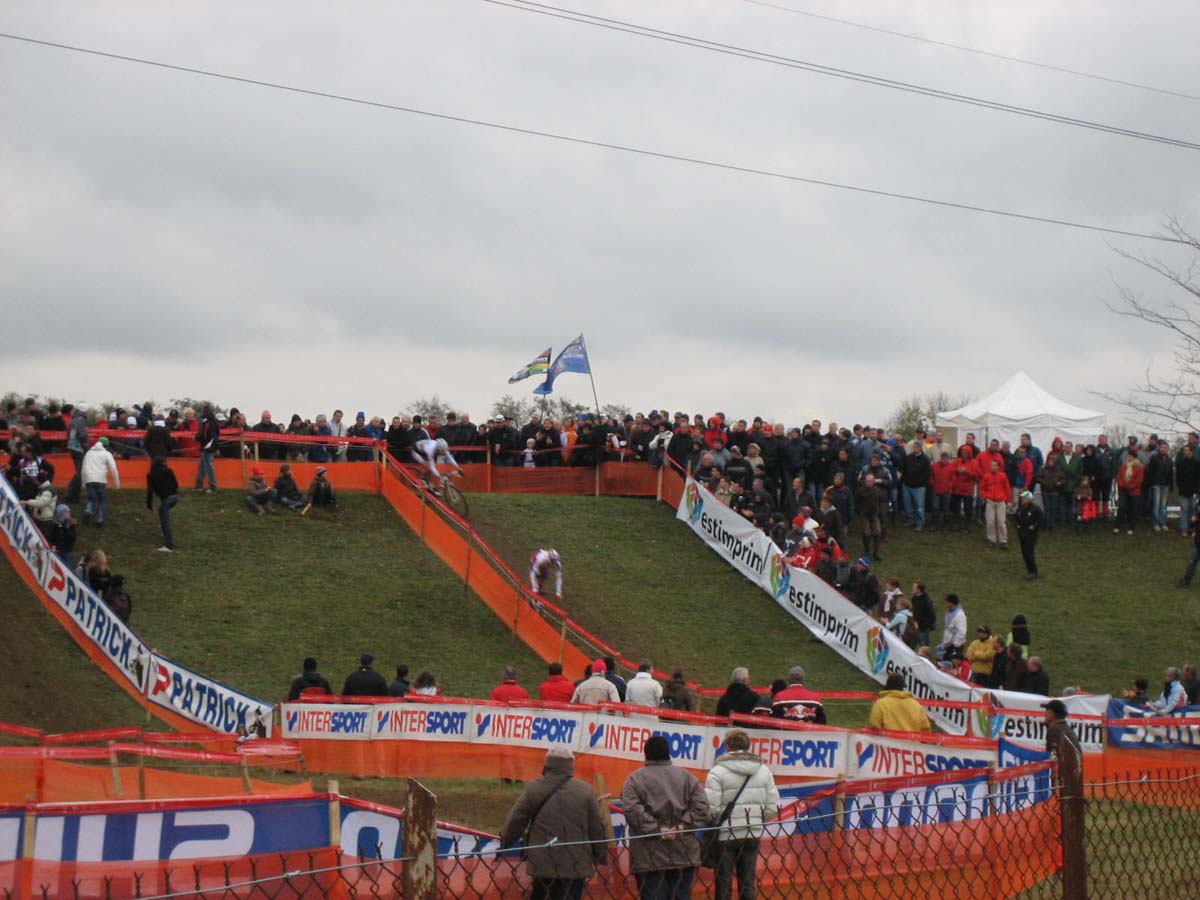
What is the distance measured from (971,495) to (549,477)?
35.1 feet

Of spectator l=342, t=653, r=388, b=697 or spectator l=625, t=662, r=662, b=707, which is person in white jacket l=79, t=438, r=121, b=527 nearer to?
spectator l=342, t=653, r=388, b=697

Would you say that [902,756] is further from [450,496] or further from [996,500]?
[996,500]

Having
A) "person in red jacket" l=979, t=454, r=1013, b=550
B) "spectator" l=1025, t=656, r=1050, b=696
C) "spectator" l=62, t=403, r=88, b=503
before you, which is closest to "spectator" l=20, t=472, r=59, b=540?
"spectator" l=62, t=403, r=88, b=503

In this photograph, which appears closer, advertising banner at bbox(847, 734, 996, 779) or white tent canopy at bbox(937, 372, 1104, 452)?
advertising banner at bbox(847, 734, 996, 779)

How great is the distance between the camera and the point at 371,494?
32.4 m

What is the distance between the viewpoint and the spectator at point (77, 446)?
29.0m

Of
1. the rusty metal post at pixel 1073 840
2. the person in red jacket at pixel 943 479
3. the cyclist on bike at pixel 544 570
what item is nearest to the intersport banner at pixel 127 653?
the cyclist on bike at pixel 544 570

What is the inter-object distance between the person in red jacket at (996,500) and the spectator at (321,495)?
15.7 m

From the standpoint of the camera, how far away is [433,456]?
30969 mm

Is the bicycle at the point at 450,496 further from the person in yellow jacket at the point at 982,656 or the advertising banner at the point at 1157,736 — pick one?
the advertising banner at the point at 1157,736

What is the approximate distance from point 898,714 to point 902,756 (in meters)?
0.63

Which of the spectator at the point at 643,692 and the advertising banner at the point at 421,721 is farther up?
the spectator at the point at 643,692

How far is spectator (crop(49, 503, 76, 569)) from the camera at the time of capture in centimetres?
2480

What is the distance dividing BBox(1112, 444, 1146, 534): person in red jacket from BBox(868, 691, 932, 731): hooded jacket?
2146 centimetres
